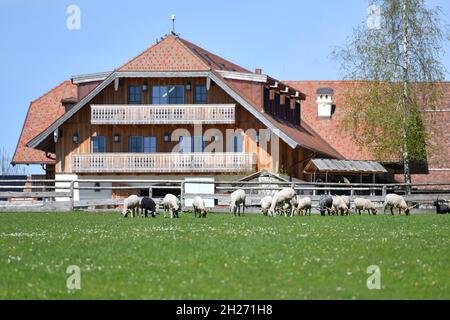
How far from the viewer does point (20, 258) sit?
1978 centimetres

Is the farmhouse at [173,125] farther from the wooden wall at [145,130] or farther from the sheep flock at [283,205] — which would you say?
the sheep flock at [283,205]

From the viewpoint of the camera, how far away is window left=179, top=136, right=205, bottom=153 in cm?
6388

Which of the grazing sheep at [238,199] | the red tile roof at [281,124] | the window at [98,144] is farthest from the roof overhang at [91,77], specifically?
the grazing sheep at [238,199]

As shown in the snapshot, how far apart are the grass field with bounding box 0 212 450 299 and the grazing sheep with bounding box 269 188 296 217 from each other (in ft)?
48.6

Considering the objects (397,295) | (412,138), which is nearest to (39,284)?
(397,295)

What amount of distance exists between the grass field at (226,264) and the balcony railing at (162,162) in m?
35.7

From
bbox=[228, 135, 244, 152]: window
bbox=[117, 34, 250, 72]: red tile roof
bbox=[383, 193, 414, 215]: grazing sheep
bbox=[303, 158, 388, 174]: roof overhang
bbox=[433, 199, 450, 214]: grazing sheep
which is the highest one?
bbox=[117, 34, 250, 72]: red tile roof

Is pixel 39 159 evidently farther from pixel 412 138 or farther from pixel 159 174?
pixel 412 138

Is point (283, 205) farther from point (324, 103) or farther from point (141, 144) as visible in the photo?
point (324, 103)

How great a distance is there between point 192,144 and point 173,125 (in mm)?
1649

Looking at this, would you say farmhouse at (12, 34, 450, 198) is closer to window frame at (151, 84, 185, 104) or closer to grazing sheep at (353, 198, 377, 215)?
window frame at (151, 84, 185, 104)

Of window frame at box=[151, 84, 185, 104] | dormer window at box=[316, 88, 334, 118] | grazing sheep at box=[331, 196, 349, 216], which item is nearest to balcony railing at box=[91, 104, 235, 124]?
window frame at box=[151, 84, 185, 104]

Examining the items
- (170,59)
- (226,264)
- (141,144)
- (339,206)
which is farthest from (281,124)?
(226,264)

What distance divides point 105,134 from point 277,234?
1608 inches
